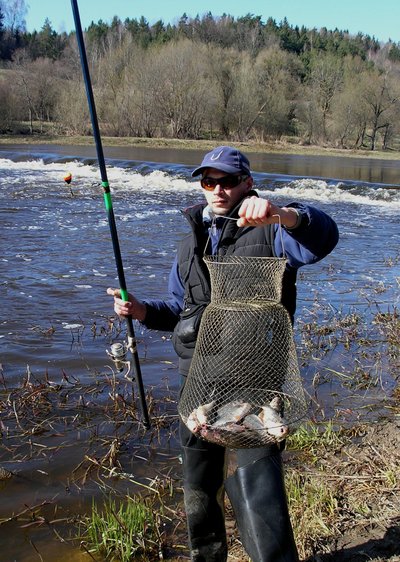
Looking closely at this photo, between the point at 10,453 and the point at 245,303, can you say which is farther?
the point at 10,453

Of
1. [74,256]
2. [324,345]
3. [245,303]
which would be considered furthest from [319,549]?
[74,256]

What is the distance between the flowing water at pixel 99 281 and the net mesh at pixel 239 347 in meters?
1.69

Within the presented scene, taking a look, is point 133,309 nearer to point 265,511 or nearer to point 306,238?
point 306,238

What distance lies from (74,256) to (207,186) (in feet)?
32.8

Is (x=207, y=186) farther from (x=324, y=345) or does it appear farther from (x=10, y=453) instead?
(x=324, y=345)

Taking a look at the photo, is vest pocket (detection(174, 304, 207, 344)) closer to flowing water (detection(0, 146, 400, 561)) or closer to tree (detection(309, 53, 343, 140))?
flowing water (detection(0, 146, 400, 561))

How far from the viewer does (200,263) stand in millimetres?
3367

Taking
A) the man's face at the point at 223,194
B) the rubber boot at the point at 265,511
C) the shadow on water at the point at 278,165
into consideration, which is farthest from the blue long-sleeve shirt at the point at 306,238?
the shadow on water at the point at 278,165

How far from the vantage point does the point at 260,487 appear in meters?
3.07

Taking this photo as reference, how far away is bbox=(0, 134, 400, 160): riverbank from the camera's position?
47969mm

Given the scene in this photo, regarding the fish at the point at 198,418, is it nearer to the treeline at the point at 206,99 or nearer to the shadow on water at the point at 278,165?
the shadow on water at the point at 278,165

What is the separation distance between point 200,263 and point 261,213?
2.26ft

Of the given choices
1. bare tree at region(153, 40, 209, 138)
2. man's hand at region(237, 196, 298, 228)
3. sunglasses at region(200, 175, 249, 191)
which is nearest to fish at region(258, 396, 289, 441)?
man's hand at region(237, 196, 298, 228)

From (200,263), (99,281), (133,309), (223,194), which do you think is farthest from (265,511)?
(99,281)
